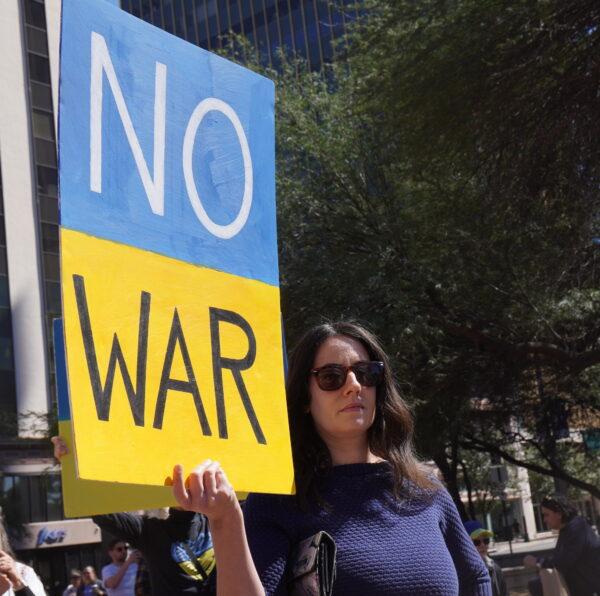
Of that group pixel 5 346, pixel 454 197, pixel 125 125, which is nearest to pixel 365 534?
pixel 125 125

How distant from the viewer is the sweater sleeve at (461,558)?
264 centimetres

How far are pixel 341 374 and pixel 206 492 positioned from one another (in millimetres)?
629

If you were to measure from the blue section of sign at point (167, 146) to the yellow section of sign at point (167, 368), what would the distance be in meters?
0.05

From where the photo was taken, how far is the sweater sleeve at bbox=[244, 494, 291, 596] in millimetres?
2262

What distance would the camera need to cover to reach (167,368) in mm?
2244

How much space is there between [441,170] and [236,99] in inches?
427

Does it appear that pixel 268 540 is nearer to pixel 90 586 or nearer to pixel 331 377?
pixel 331 377

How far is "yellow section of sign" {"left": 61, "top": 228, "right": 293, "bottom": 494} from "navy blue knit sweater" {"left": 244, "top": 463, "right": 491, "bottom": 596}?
0.35 feet

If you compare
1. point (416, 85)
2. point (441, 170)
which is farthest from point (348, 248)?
point (416, 85)

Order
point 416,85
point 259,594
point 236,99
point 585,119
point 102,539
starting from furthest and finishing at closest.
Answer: point 102,539, point 416,85, point 585,119, point 236,99, point 259,594

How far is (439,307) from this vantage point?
15.4 m

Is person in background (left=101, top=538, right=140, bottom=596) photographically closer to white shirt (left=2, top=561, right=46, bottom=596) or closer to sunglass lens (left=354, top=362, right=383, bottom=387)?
white shirt (left=2, top=561, right=46, bottom=596)

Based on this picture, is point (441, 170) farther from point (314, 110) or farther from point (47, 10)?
point (47, 10)

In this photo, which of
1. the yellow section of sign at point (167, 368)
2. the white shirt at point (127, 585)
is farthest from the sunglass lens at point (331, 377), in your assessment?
the white shirt at point (127, 585)
